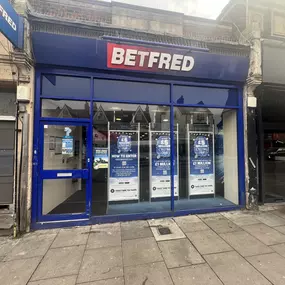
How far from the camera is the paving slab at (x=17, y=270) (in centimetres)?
261

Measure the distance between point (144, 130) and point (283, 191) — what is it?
5.31m

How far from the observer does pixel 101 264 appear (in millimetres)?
2943

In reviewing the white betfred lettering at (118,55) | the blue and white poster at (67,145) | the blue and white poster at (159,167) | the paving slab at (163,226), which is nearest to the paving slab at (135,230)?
the paving slab at (163,226)

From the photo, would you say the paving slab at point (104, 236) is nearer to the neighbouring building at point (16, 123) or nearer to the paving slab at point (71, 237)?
the paving slab at point (71, 237)

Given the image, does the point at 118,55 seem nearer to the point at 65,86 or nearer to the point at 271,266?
the point at 65,86

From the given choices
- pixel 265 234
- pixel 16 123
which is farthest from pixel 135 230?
pixel 16 123

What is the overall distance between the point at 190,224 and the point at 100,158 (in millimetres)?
2747

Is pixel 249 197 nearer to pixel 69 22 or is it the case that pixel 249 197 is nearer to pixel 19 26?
pixel 69 22

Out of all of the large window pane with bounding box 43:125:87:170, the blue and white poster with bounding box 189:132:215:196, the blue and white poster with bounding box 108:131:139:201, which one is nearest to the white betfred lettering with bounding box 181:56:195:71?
the blue and white poster with bounding box 189:132:215:196

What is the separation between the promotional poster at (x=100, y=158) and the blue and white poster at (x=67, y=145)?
0.62 meters

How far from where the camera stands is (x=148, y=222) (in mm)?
4477

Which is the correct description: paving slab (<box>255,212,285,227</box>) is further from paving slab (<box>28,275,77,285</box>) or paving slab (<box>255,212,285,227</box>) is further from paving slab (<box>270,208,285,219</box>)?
paving slab (<box>28,275,77,285</box>)

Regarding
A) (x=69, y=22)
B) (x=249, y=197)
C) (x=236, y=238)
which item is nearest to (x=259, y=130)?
(x=249, y=197)

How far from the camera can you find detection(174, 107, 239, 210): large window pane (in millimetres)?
5676
